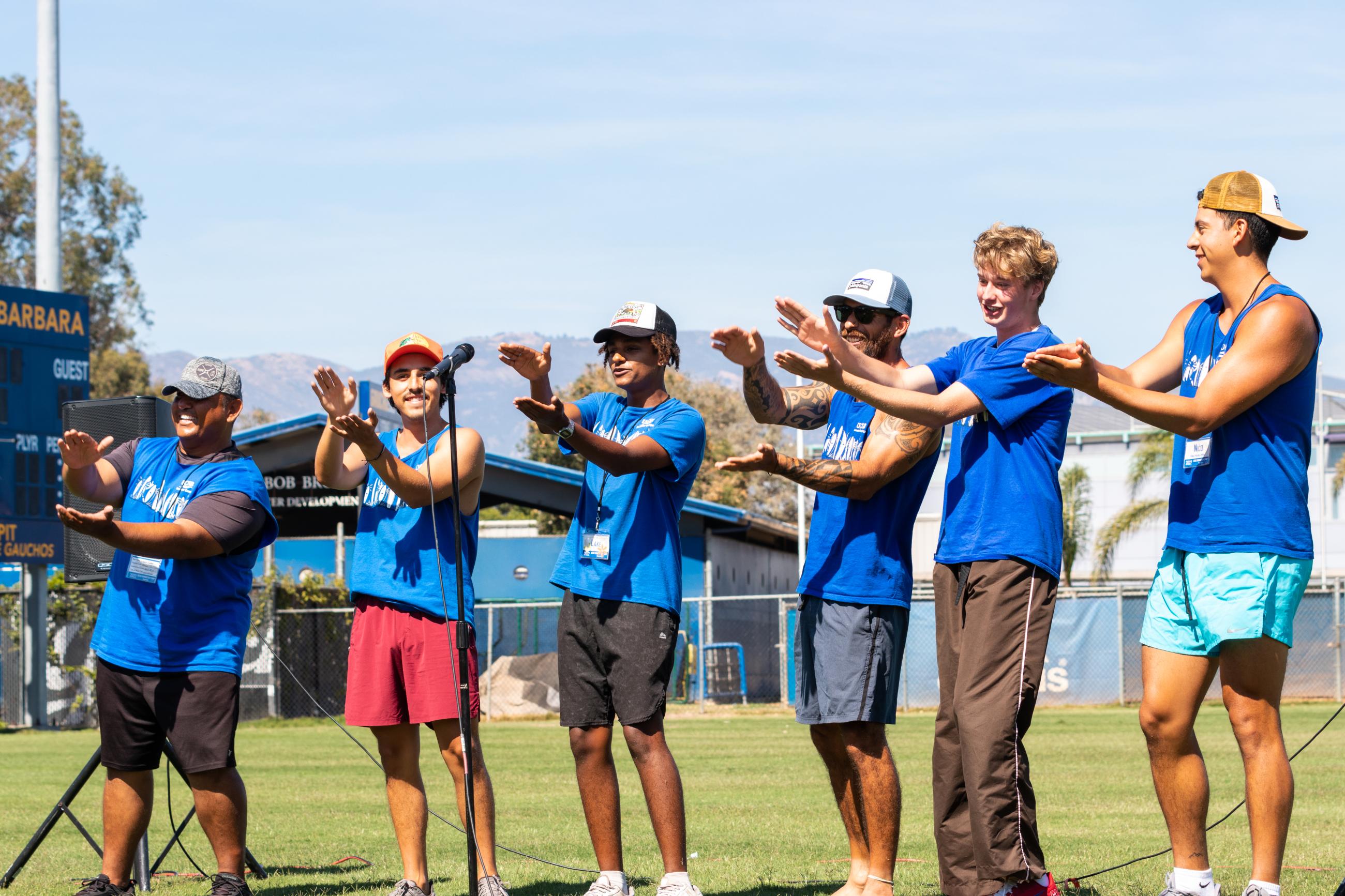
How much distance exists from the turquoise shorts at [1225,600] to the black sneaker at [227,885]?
3597 mm

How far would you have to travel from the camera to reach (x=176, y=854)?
8.38m

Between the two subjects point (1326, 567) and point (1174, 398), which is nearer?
point (1174, 398)

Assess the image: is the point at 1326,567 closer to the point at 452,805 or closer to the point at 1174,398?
the point at 452,805

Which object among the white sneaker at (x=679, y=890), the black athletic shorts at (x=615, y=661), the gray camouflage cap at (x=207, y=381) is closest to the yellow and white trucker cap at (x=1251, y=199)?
the black athletic shorts at (x=615, y=661)

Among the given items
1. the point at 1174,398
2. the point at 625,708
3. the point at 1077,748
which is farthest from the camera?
the point at 1077,748

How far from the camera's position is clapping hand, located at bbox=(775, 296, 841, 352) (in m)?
5.45

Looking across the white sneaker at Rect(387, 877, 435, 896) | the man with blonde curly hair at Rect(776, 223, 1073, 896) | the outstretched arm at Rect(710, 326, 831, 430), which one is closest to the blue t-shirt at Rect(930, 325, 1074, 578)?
the man with blonde curly hair at Rect(776, 223, 1073, 896)

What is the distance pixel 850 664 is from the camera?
5.89 metres

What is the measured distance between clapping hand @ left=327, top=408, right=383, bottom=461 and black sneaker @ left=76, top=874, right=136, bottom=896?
1997mm

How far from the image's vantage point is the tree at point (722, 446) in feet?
205

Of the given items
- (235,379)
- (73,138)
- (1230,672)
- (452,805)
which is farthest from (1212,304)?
(73,138)

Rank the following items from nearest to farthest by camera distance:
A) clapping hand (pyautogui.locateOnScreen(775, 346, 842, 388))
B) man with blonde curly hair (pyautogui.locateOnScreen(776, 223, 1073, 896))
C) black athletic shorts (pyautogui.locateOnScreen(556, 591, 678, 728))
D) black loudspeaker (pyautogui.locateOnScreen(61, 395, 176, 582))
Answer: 1. man with blonde curly hair (pyautogui.locateOnScreen(776, 223, 1073, 896))
2. clapping hand (pyautogui.locateOnScreen(775, 346, 842, 388))
3. black athletic shorts (pyautogui.locateOnScreen(556, 591, 678, 728))
4. black loudspeaker (pyautogui.locateOnScreen(61, 395, 176, 582))

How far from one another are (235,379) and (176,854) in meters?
3.23

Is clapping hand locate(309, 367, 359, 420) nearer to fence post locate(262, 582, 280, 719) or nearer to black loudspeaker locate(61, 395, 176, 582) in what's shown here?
black loudspeaker locate(61, 395, 176, 582)
